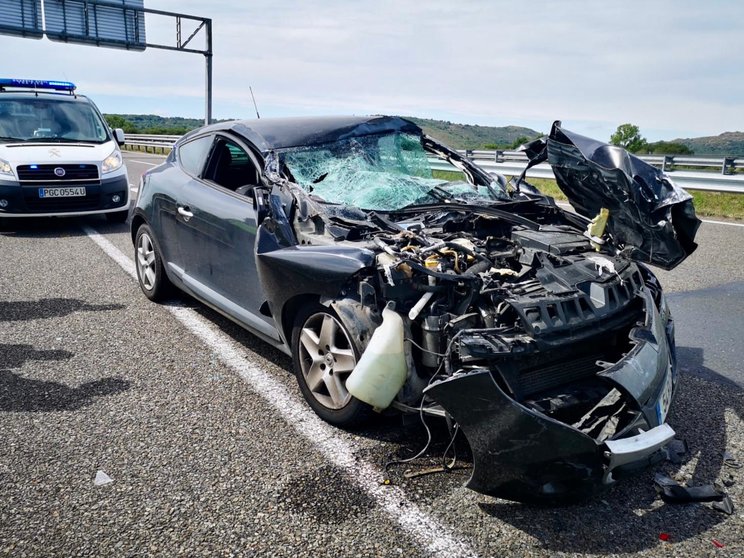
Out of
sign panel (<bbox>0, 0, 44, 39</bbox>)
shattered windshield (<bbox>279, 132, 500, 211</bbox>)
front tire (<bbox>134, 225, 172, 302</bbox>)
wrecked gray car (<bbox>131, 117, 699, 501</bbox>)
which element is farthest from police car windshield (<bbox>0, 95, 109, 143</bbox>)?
sign panel (<bbox>0, 0, 44, 39</bbox>)

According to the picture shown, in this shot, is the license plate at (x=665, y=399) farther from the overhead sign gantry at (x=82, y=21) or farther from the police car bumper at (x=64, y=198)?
the overhead sign gantry at (x=82, y=21)

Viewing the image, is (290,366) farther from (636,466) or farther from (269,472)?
(636,466)

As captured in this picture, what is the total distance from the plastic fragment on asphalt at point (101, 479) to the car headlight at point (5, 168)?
7.16m

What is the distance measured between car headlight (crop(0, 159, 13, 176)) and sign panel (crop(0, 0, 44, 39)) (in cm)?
1839

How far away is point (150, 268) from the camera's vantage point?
5.61m

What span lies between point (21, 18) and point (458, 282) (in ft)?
86.5

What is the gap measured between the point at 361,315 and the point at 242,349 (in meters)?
1.70

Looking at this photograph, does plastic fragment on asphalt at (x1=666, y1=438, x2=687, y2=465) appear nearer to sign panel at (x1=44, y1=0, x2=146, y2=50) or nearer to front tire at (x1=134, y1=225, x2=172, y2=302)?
front tire at (x1=134, y1=225, x2=172, y2=302)

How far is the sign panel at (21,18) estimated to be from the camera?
76.3 feet

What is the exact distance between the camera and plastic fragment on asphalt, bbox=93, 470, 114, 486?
2.88m

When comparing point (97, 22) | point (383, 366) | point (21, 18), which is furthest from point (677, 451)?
point (97, 22)

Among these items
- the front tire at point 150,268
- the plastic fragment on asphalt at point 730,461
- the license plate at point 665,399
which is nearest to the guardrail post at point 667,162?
the front tire at point 150,268

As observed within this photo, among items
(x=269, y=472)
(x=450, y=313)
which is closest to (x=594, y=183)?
(x=450, y=313)

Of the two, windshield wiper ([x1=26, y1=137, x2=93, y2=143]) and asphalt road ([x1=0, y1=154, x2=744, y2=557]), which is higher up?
windshield wiper ([x1=26, y1=137, x2=93, y2=143])
